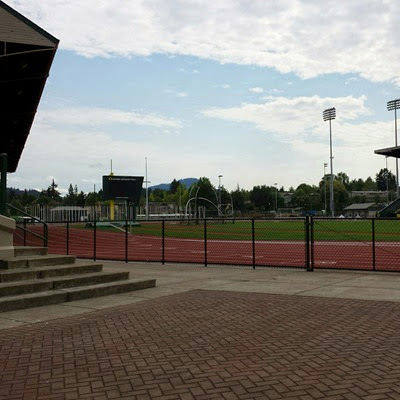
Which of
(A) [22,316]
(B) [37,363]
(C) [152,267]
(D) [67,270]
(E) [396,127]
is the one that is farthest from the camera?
(E) [396,127]

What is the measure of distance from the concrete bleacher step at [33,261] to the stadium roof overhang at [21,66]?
7.75 metres

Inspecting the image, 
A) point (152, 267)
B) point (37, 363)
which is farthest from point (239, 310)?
point (152, 267)

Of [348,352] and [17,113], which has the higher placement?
[17,113]

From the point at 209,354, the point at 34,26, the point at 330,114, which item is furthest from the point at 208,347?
the point at 330,114

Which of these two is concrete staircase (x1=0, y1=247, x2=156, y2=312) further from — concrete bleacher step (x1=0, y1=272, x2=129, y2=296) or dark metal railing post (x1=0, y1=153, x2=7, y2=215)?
dark metal railing post (x1=0, y1=153, x2=7, y2=215)

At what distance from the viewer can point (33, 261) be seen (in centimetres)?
1009

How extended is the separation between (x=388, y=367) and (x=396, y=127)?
99.1 meters

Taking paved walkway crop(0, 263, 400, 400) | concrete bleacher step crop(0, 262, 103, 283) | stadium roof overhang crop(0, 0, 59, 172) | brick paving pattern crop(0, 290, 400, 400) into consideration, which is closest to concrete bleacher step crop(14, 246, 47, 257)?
concrete bleacher step crop(0, 262, 103, 283)

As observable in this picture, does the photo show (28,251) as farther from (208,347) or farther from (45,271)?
(208,347)

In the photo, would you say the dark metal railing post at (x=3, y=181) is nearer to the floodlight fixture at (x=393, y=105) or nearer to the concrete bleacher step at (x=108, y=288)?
the concrete bleacher step at (x=108, y=288)

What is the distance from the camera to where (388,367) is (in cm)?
491

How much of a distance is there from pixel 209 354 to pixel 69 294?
4307 millimetres

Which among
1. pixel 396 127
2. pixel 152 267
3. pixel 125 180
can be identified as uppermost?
pixel 396 127

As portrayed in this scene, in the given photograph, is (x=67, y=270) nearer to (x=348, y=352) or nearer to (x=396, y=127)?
(x=348, y=352)
